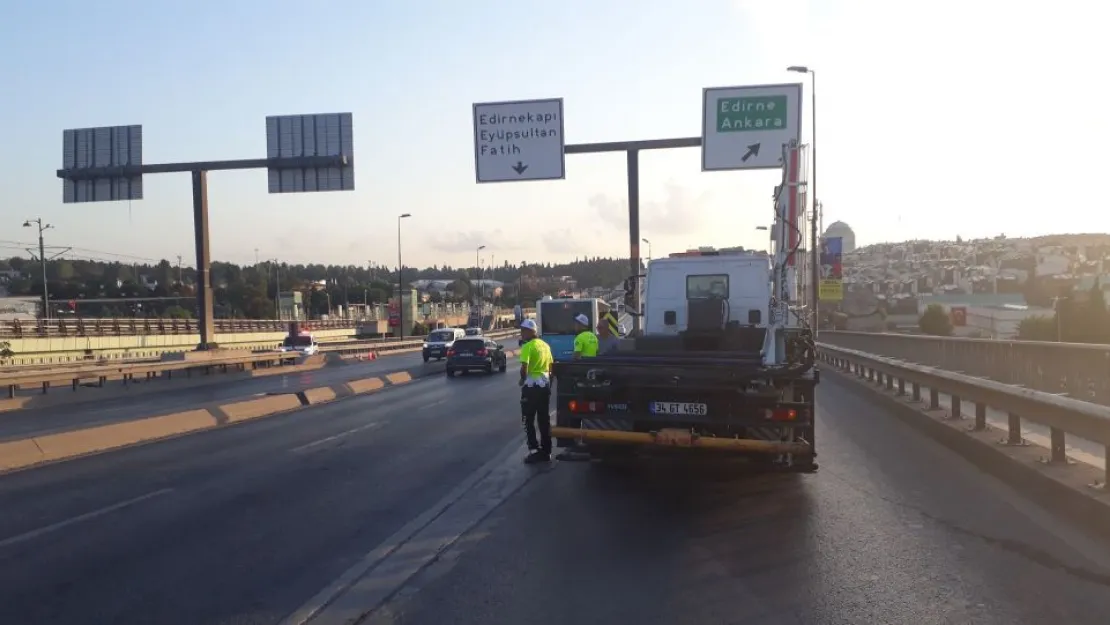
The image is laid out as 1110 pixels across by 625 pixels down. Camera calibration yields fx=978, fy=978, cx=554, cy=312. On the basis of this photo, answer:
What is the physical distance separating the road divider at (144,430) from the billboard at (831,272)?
21450mm

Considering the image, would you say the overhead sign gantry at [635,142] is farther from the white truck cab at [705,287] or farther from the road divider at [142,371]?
the road divider at [142,371]

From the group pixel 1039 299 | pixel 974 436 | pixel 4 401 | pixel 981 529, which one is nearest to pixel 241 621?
pixel 981 529

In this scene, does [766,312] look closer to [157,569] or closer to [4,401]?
[157,569]

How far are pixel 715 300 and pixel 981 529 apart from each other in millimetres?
6275

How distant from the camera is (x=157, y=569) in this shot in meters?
7.23

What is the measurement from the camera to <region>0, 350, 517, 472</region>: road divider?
44.8 ft

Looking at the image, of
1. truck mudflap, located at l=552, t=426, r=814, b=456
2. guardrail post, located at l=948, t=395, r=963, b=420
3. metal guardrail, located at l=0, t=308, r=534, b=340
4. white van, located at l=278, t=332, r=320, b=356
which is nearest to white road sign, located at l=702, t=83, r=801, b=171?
guardrail post, located at l=948, t=395, r=963, b=420

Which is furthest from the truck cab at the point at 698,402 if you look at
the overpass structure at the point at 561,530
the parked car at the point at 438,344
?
the parked car at the point at 438,344

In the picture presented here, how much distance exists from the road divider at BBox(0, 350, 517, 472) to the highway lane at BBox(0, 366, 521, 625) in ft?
1.62

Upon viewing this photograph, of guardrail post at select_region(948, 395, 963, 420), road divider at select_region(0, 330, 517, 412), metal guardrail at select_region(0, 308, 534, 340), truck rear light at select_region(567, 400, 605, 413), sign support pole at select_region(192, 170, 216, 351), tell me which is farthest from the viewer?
metal guardrail at select_region(0, 308, 534, 340)

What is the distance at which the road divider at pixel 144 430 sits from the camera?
13.6 meters

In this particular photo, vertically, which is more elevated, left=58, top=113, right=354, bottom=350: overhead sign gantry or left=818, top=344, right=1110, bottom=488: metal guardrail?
left=58, top=113, right=354, bottom=350: overhead sign gantry

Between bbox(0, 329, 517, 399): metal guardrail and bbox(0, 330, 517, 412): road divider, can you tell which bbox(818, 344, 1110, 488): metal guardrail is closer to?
bbox(0, 330, 517, 412): road divider

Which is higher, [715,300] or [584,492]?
[715,300]
